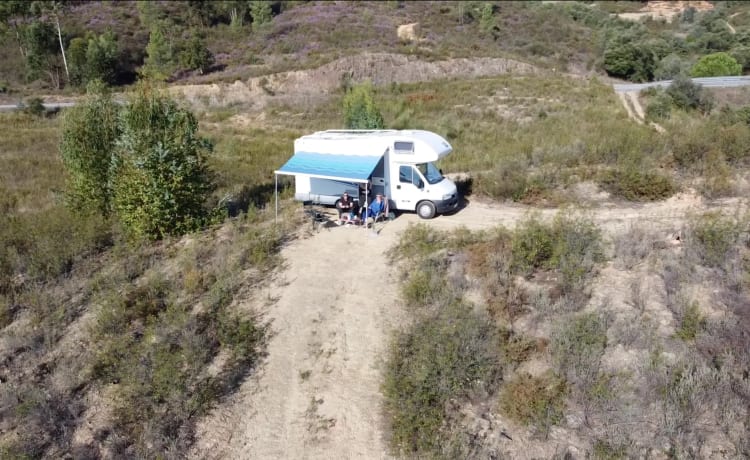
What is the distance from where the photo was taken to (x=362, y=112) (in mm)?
25766

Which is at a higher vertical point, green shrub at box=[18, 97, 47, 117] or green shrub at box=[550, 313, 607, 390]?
green shrub at box=[18, 97, 47, 117]

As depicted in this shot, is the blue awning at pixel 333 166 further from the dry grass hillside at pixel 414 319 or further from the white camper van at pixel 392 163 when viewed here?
the dry grass hillside at pixel 414 319

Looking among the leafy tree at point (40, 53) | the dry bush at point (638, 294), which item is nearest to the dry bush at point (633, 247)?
the dry bush at point (638, 294)

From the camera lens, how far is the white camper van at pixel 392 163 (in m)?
16.1

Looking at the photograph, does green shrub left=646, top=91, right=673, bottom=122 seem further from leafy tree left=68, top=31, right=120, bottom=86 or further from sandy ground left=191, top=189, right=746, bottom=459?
leafy tree left=68, top=31, right=120, bottom=86

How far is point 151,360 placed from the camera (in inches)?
416

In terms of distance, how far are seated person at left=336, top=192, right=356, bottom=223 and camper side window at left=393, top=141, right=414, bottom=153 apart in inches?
85.7

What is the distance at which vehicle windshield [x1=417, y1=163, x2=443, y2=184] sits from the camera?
1669cm

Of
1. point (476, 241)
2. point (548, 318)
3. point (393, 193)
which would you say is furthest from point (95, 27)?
point (548, 318)

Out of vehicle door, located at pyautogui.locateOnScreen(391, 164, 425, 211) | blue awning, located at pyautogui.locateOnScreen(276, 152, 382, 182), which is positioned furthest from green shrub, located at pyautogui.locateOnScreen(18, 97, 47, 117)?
vehicle door, located at pyautogui.locateOnScreen(391, 164, 425, 211)

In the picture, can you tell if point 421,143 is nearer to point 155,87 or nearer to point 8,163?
point 155,87

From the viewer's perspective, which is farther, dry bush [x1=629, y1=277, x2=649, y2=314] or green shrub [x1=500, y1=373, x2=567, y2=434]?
dry bush [x1=629, y1=277, x2=649, y2=314]

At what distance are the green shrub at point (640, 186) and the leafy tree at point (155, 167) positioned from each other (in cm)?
1372

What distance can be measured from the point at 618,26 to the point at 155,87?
73.2m
